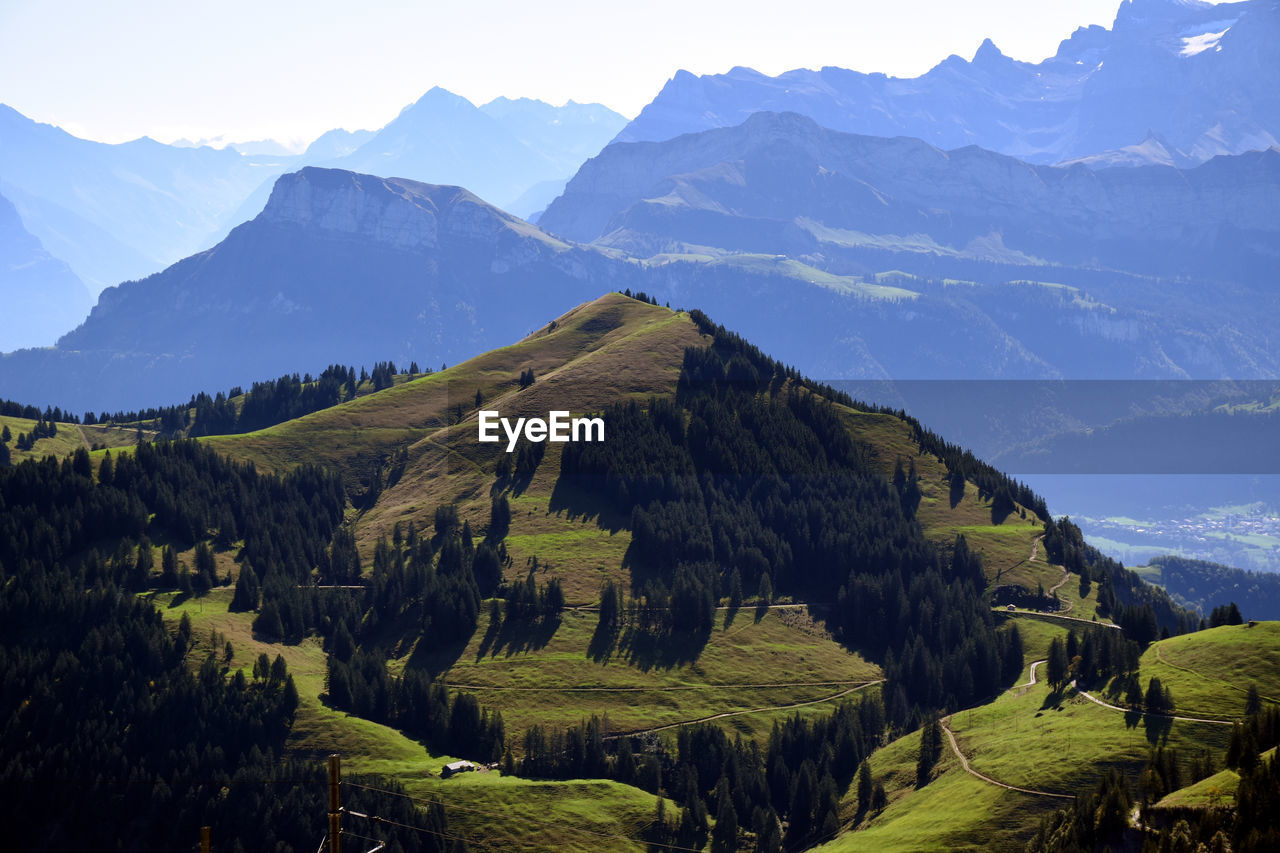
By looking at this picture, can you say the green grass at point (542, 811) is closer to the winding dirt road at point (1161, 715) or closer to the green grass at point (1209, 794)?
the winding dirt road at point (1161, 715)

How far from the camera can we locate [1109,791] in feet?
415

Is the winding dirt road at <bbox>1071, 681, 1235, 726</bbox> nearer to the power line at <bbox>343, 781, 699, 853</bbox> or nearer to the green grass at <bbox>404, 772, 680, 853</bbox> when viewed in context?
the power line at <bbox>343, 781, 699, 853</bbox>

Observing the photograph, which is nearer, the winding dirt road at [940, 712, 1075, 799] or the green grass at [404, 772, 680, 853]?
the winding dirt road at [940, 712, 1075, 799]

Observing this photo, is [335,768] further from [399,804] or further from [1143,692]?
[1143,692]

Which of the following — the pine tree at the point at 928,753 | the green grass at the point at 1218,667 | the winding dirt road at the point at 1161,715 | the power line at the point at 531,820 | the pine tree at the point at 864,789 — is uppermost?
the green grass at the point at 1218,667

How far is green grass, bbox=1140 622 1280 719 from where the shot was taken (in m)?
165

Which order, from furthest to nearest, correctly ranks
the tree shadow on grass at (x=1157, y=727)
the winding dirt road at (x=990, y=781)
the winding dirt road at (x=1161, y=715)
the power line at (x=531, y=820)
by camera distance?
the power line at (x=531, y=820), the winding dirt road at (x=1161, y=715), the tree shadow on grass at (x=1157, y=727), the winding dirt road at (x=990, y=781)

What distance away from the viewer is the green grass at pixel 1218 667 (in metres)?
165

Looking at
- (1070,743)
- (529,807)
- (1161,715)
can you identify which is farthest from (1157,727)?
(529,807)

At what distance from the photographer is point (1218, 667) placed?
576ft

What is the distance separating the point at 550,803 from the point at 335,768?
126 m

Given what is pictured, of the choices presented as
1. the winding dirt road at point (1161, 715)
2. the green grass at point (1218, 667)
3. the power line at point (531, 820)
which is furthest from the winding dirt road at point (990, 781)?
the power line at point (531, 820)

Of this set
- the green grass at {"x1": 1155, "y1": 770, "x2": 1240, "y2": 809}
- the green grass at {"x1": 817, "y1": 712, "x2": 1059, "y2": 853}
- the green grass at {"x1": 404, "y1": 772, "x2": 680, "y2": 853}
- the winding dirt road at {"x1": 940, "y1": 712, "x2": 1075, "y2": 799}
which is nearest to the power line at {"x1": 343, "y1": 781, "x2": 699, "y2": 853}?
the green grass at {"x1": 404, "y1": 772, "x2": 680, "y2": 853}

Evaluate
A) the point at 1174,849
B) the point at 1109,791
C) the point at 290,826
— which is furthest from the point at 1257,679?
the point at 290,826
